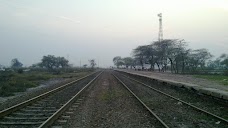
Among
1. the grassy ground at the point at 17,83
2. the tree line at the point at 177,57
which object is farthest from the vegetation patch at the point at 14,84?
the tree line at the point at 177,57

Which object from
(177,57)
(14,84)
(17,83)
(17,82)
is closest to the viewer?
(14,84)

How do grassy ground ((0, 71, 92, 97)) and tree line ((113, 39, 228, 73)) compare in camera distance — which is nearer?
grassy ground ((0, 71, 92, 97))

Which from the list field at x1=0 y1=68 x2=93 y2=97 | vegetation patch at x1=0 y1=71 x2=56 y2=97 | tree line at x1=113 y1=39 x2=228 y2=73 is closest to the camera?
vegetation patch at x1=0 y1=71 x2=56 y2=97

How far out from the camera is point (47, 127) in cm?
782

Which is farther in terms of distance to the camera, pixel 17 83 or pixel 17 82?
pixel 17 82

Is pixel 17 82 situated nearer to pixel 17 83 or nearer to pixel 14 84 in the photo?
pixel 17 83

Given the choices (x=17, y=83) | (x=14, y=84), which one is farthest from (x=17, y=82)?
(x=14, y=84)

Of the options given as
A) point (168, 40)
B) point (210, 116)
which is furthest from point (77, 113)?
point (168, 40)

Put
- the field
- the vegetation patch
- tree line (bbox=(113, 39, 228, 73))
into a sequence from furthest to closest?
1. tree line (bbox=(113, 39, 228, 73))
2. the field
3. the vegetation patch

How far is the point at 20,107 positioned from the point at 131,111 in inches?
185

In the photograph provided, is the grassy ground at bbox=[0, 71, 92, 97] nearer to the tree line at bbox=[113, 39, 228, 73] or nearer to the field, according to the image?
the field

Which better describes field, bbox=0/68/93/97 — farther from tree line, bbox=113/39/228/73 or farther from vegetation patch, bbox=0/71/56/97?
tree line, bbox=113/39/228/73

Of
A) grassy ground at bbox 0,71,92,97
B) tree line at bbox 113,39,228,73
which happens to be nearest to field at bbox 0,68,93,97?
grassy ground at bbox 0,71,92,97

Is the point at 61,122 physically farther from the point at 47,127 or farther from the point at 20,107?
the point at 20,107
